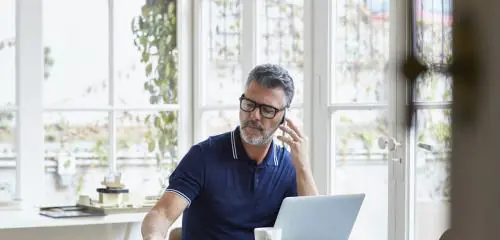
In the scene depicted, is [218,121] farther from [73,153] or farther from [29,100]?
[29,100]

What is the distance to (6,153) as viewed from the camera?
4.37 metres

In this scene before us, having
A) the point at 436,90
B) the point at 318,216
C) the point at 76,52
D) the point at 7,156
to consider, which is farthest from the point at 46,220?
the point at 436,90

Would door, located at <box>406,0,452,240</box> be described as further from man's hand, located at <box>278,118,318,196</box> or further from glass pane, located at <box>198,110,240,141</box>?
glass pane, located at <box>198,110,240,141</box>

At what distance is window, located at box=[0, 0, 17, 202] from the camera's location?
14.2ft

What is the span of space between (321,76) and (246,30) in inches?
28.9

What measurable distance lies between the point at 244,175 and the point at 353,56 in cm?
83

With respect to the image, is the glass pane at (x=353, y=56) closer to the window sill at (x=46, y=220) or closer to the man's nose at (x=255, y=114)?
the man's nose at (x=255, y=114)

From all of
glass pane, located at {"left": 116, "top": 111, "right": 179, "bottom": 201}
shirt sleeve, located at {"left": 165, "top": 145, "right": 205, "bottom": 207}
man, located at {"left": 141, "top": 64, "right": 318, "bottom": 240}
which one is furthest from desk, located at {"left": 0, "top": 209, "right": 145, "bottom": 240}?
shirt sleeve, located at {"left": 165, "top": 145, "right": 205, "bottom": 207}

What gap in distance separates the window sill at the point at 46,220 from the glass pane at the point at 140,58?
85 cm

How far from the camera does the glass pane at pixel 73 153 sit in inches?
176

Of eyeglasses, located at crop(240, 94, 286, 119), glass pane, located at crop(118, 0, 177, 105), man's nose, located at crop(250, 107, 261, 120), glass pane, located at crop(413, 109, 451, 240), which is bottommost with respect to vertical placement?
glass pane, located at crop(413, 109, 451, 240)

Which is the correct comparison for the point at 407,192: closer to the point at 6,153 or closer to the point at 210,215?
the point at 210,215

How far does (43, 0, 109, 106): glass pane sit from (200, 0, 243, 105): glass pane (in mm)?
570

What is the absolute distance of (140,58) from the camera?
4.62m
